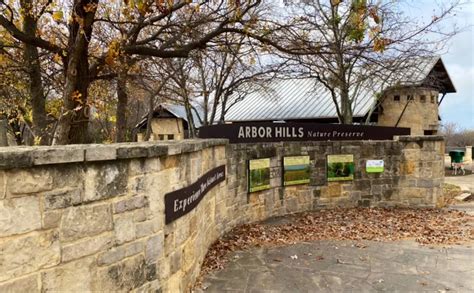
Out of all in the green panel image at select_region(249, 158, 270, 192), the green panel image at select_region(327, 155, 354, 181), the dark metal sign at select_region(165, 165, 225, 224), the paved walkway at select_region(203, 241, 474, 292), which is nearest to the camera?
the dark metal sign at select_region(165, 165, 225, 224)

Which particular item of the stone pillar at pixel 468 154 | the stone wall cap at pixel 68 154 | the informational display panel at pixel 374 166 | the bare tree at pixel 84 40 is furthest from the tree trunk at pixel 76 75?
the stone pillar at pixel 468 154

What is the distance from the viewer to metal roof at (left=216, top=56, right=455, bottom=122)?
61.7 feet

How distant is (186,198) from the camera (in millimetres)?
4320

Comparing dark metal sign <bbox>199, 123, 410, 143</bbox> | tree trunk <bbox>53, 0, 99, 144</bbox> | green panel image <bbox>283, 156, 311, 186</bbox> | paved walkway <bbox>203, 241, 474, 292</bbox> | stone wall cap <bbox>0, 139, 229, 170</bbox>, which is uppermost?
tree trunk <bbox>53, 0, 99, 144</bbox>

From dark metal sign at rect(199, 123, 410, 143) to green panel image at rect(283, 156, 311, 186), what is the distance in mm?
527

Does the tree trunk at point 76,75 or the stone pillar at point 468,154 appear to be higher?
the tree trunk at point 76,75

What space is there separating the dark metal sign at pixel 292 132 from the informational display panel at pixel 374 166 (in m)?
0.75

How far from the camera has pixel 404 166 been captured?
1016 cm

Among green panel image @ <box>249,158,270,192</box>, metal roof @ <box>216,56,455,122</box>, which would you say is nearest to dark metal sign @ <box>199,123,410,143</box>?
green panel image @ <box>249,158,270,192</box>

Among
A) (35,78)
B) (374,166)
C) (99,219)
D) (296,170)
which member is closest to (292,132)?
(296,170)

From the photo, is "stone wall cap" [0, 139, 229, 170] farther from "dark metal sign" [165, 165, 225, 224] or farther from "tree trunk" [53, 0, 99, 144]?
"tree trunk" [53, 0, 99, 144]

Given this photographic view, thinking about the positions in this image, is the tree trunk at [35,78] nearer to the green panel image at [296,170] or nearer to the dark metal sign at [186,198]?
the dark metal sign at [186,198]

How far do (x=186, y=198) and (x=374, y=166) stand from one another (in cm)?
722

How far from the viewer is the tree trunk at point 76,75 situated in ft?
22.1
